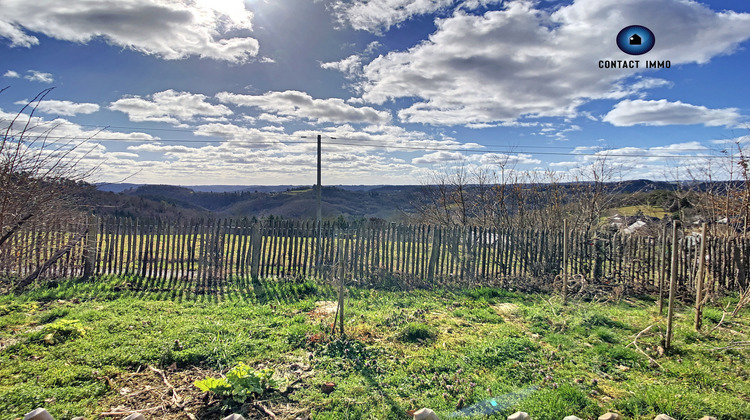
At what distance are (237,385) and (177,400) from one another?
629 millimetres

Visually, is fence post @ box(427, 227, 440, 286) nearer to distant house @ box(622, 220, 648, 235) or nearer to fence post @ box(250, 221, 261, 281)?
fence post @ box(250, 221, 261, 281)

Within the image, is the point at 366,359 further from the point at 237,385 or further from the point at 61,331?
the point at 61,331

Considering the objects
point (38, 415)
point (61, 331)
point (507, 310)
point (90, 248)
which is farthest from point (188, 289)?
point (507, 310)

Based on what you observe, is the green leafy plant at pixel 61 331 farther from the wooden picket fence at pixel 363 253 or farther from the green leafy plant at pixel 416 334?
the green leafy plant at pixel 416 334

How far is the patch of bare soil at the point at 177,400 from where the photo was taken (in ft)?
10.7

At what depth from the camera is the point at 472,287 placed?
9211mm

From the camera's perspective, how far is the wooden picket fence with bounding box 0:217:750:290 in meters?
9.00

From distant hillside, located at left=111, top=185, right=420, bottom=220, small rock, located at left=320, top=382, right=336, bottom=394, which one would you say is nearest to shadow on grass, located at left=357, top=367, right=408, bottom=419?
small rock, located at left=320, top=382, right=336, bottom=394

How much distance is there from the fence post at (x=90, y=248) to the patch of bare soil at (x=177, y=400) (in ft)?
20.8

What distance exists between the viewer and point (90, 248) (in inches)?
338

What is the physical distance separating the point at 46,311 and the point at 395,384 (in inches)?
243

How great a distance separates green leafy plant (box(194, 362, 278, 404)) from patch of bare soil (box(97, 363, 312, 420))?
10 cm

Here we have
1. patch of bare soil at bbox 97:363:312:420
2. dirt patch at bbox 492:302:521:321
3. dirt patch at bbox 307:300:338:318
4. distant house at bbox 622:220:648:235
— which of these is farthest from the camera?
distant house at bbox 622:220:648:235

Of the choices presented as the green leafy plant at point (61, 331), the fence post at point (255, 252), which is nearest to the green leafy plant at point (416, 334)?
the green leafy plant at point (61, 331)
